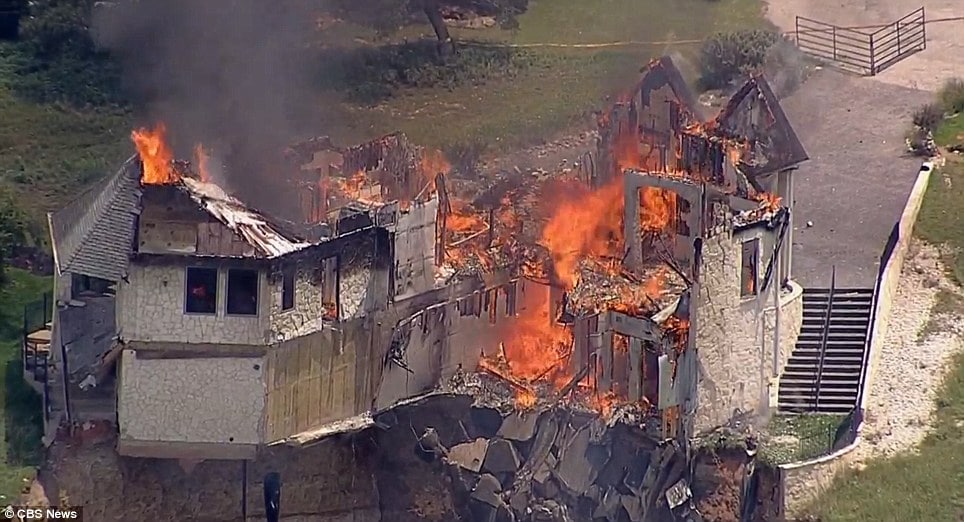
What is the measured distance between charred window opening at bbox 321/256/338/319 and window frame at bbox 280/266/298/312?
68 centimetres

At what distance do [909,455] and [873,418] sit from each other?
45.4 inches

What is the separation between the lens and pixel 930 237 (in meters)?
47.1

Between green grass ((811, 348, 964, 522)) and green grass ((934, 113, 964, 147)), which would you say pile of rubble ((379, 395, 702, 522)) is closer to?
green grass ((811, 348, 964, 522))

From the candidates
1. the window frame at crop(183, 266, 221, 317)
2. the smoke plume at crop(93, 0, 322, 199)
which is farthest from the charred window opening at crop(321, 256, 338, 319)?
the smoke plume at crop(93, 0, 322, 199)

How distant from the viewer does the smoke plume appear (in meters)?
57.5

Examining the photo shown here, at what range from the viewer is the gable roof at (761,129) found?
43.4 metres

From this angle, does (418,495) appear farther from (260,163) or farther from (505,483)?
(260,163)

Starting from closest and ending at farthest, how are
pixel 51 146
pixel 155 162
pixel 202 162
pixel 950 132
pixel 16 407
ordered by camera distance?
pixel 155 162 < pixel 16 407 < pixel 202 162 < pixel 950 132 < pixel 51 146

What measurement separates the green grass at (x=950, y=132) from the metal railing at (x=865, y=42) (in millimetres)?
4196

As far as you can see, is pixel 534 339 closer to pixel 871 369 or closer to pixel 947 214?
pixel 871 369

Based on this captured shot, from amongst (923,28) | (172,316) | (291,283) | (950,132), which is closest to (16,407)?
(172,316)

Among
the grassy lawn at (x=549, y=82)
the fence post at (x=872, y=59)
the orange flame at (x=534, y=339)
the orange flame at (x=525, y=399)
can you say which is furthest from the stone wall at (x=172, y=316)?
the fence post at (x=872, y=59)

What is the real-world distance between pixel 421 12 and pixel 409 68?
3462 millimetres

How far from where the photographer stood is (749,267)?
136 feet
